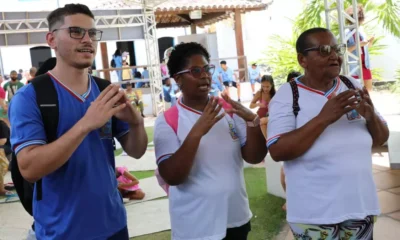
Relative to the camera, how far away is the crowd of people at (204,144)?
1.69m

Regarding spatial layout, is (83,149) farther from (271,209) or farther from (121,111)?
(271,209)

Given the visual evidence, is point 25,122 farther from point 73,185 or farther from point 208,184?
point 208,184

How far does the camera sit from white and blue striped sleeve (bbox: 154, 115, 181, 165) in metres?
2.02

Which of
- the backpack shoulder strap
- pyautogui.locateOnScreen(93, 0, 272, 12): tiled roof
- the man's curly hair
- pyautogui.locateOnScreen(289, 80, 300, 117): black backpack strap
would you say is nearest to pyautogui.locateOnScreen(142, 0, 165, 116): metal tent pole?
pyautogui.locateOnScreen(93, 0, 272, 12): tiled roof

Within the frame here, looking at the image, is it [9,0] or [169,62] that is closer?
[169,62]

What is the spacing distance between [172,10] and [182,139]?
1557 cm

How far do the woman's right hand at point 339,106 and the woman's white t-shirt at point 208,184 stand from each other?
0.44 metres

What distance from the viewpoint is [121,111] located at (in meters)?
1.76

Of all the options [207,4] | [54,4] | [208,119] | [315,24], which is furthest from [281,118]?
[54,4]

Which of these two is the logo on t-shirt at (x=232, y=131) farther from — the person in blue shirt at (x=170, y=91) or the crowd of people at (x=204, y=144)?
the person in blue shirt at (x=170, y=91)

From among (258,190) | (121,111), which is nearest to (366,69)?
(258,190)

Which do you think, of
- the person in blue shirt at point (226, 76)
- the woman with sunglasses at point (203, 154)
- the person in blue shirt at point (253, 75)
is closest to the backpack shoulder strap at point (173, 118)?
the woman with sunglasses at point (203, 154)

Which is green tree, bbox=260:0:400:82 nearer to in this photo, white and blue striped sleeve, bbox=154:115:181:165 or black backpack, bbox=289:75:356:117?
black backpack, bbox=289:75:356:117

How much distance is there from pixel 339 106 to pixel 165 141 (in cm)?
77
